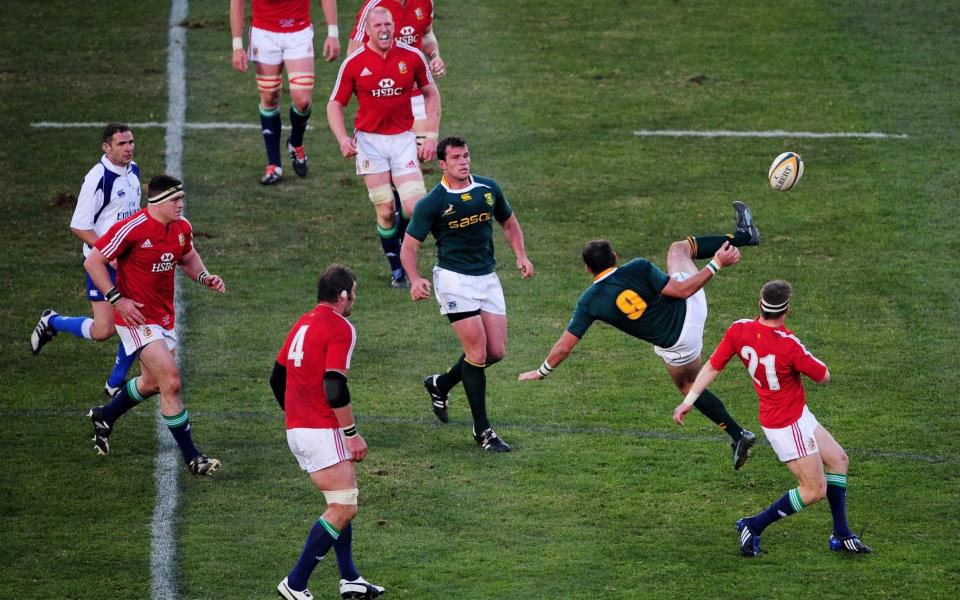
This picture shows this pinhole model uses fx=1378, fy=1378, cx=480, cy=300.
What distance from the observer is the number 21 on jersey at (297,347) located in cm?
871

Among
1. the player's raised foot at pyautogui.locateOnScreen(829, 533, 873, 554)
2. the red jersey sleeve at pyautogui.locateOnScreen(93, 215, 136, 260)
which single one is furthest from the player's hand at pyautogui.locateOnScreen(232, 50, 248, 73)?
the player's raised foot at pyautogui.locateOnScreen(829, 533, 873, 554)

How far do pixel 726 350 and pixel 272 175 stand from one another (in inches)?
347

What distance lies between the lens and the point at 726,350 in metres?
9.59

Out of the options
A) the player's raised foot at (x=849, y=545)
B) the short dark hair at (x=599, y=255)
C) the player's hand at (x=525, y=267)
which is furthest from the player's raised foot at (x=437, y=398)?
the player's raised foot at (x=849, y=545)

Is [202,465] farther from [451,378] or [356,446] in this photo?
[356,446]

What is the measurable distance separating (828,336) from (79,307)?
7498 millimetres

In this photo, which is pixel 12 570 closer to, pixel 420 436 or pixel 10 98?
pixel 420 436

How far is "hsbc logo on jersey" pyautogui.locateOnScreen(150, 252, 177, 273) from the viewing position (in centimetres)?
1057

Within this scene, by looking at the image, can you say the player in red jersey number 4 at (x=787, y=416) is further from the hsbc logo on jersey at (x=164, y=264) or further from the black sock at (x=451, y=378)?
the hsbc logo on jersey at (x=164, y=264)

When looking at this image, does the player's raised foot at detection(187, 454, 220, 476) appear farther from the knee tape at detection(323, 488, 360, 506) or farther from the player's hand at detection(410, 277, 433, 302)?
the knee tape at detection(323, 488, 360, 506)

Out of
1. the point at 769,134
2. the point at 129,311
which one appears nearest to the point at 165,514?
the point at 129,311

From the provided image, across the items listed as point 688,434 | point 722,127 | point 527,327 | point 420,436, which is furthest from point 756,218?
point 420,436

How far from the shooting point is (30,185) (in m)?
16.8

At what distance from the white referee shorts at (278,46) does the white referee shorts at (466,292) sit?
230 inches
